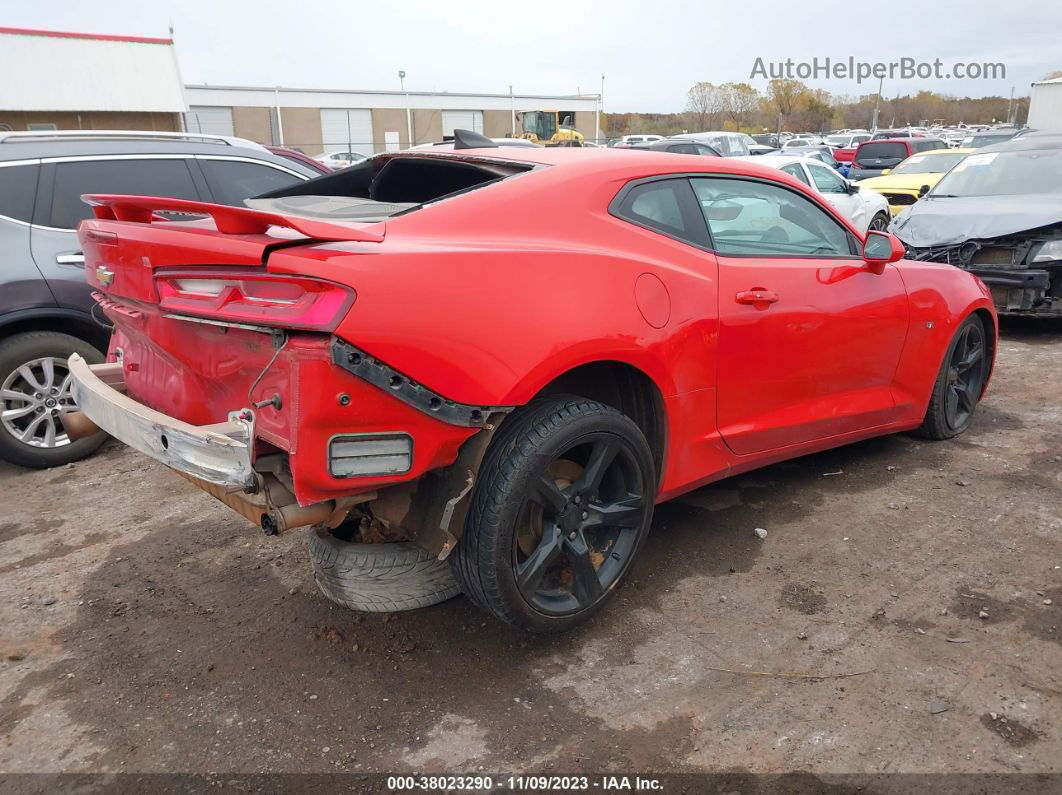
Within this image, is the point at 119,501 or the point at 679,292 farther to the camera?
the point at 119,501

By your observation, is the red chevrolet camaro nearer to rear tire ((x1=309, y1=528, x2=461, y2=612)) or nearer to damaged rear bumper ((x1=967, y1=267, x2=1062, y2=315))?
rear tire ((x1=309, y1=528, x2=461, y2=612))

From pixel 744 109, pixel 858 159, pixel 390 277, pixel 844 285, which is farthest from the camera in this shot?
pixel 744 109

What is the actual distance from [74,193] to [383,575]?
343 cm

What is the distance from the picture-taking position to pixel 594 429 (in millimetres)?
2814

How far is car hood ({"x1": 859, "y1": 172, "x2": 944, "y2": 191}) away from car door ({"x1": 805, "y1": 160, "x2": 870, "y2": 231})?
1.50 m

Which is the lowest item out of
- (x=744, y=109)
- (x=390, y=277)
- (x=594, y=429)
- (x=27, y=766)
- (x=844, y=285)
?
(x=27, y=766)

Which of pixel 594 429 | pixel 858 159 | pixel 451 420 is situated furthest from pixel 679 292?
pixel 858 159

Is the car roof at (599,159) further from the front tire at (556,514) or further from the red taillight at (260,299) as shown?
the red taillight at (260,299)

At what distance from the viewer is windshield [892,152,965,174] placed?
1381 cm

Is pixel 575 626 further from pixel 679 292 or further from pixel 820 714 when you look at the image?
pixel 679 292

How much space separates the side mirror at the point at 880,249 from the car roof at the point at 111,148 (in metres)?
3.83

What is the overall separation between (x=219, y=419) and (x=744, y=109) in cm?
8509

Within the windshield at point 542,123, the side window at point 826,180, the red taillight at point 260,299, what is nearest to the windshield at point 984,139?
the side window at point 826,180

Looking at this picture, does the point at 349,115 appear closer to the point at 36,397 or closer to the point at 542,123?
the point at 542,123
